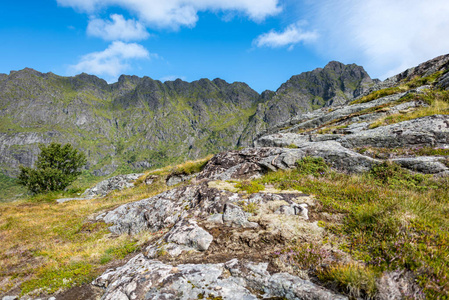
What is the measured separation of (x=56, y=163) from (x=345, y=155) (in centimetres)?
5268

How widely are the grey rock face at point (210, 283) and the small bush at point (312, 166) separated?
298 inches

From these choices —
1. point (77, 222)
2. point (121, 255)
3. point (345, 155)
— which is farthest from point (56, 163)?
point (345, 155)

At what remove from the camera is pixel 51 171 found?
36.9 m

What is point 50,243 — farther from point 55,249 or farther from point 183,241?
point 183,241

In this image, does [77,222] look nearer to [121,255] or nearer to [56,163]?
[121,255]

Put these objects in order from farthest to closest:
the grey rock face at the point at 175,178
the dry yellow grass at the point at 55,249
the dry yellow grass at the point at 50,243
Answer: the grey rock face at the point at 175,178 → the dry yellow grass at the point at 50,243 → the dry yellow grass at the point at 55,249

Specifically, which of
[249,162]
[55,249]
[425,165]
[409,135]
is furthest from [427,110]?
[55,249]

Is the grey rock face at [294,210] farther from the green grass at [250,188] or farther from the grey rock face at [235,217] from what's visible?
the green grass at [250,188]

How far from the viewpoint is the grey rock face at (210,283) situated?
432 cm

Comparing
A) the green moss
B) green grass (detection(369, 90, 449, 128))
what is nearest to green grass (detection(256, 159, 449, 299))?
the green moss

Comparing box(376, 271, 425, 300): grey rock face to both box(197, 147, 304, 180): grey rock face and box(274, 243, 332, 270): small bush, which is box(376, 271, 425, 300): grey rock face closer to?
box(274, 243, 332, 270): small bush

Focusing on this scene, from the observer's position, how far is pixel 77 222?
15.3 meters

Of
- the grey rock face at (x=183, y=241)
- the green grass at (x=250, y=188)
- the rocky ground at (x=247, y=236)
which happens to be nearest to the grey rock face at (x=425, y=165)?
the rocky ground at (x=247, y=236)

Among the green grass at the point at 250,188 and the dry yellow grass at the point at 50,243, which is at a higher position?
the green grass at the point at 250,188
